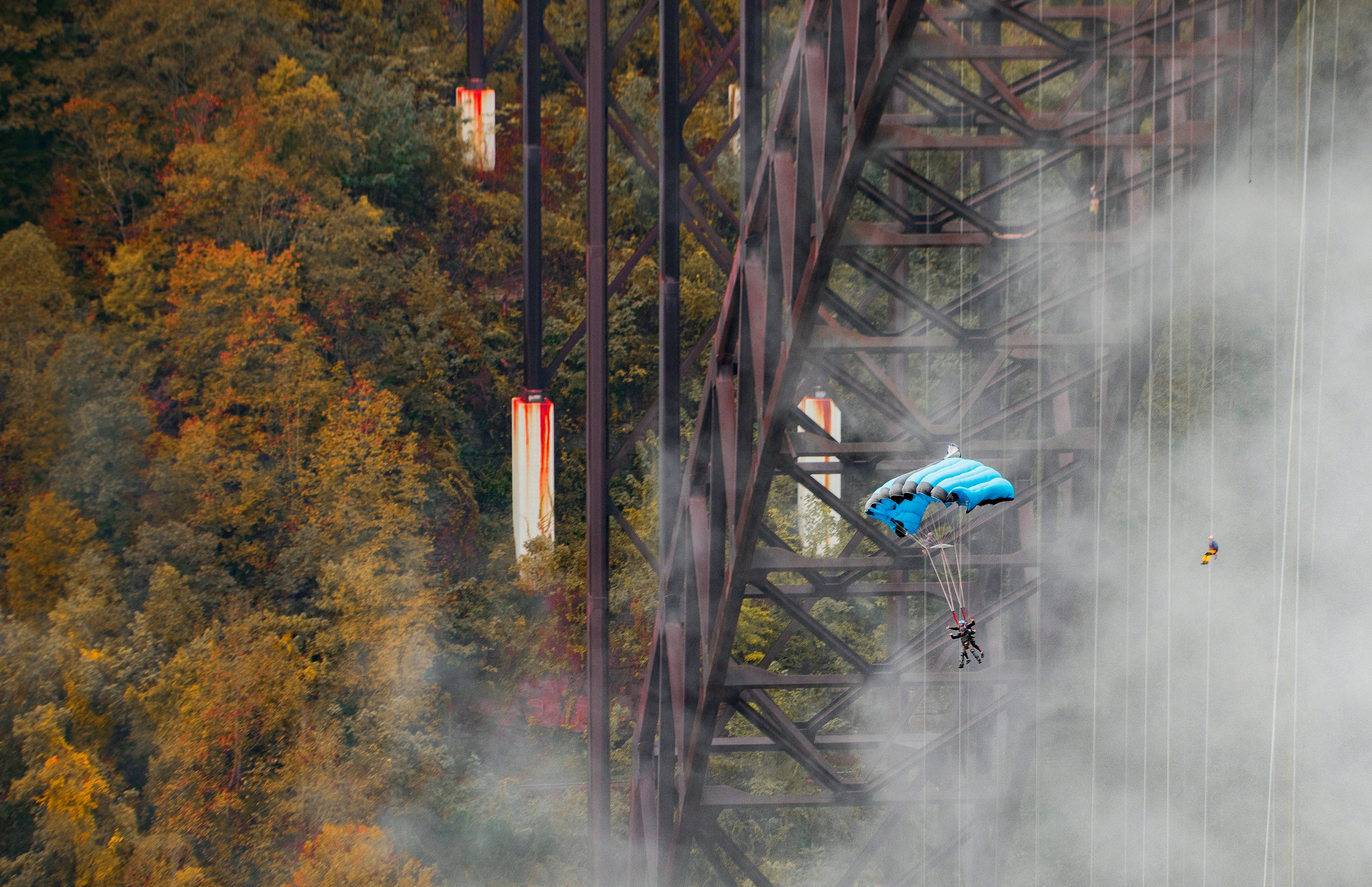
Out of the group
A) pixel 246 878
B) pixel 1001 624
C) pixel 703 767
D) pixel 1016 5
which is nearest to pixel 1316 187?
pixel 1016 5

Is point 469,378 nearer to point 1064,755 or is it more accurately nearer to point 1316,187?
point 1064,755

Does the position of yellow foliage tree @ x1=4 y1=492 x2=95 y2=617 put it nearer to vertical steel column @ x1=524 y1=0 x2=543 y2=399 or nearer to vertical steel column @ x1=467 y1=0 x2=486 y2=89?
vertical steel column @ x1=524 y1=0 x2=543 y2=399

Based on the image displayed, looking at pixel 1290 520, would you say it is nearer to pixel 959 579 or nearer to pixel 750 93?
pixel 959 579

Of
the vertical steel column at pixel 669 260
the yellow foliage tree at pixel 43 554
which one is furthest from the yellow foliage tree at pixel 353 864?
the vertical steel column at pixel 669 260

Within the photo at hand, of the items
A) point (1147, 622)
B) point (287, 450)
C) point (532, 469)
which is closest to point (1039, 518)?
point (1147, 622)

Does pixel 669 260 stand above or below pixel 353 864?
above

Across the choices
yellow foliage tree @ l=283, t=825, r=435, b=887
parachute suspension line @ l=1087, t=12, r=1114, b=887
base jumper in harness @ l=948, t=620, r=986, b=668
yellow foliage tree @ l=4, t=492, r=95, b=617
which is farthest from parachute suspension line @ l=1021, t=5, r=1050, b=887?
yellow foliage tree @ l=4, t=492, r=95, b=617
